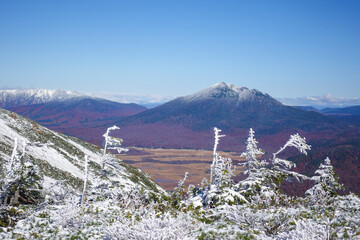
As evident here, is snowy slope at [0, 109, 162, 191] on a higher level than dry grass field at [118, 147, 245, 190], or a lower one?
higher

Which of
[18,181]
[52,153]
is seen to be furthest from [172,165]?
[18,181]

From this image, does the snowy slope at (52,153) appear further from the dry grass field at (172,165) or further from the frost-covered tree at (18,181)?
the dry grass field at (172,165)

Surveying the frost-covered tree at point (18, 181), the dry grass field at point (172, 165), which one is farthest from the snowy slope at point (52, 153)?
the dry grass field at point (172, 165)

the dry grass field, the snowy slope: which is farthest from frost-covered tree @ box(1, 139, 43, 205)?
the dry grass field

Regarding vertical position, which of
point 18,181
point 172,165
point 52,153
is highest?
point 18,181

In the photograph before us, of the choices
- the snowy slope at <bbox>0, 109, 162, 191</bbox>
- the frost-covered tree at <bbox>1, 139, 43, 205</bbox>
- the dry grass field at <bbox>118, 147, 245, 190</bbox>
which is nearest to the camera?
the frost-covered tree at <bbox>1, 139, 43, 205</bbox>

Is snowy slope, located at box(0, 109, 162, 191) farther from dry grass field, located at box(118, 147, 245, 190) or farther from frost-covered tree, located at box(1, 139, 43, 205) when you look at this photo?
dry grass field, located at box(118, 147, 245, 190)

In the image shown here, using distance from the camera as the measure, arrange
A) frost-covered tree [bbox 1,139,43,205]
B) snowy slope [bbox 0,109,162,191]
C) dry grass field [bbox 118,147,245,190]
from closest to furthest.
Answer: frost-covered tree [bbox 1,139,43,205] < snowy slope [bbox 0,109,162,191] < dry grass field [bbox 118,147,245,190]

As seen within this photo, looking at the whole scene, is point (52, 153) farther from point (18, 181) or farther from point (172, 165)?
point (172, 165)
